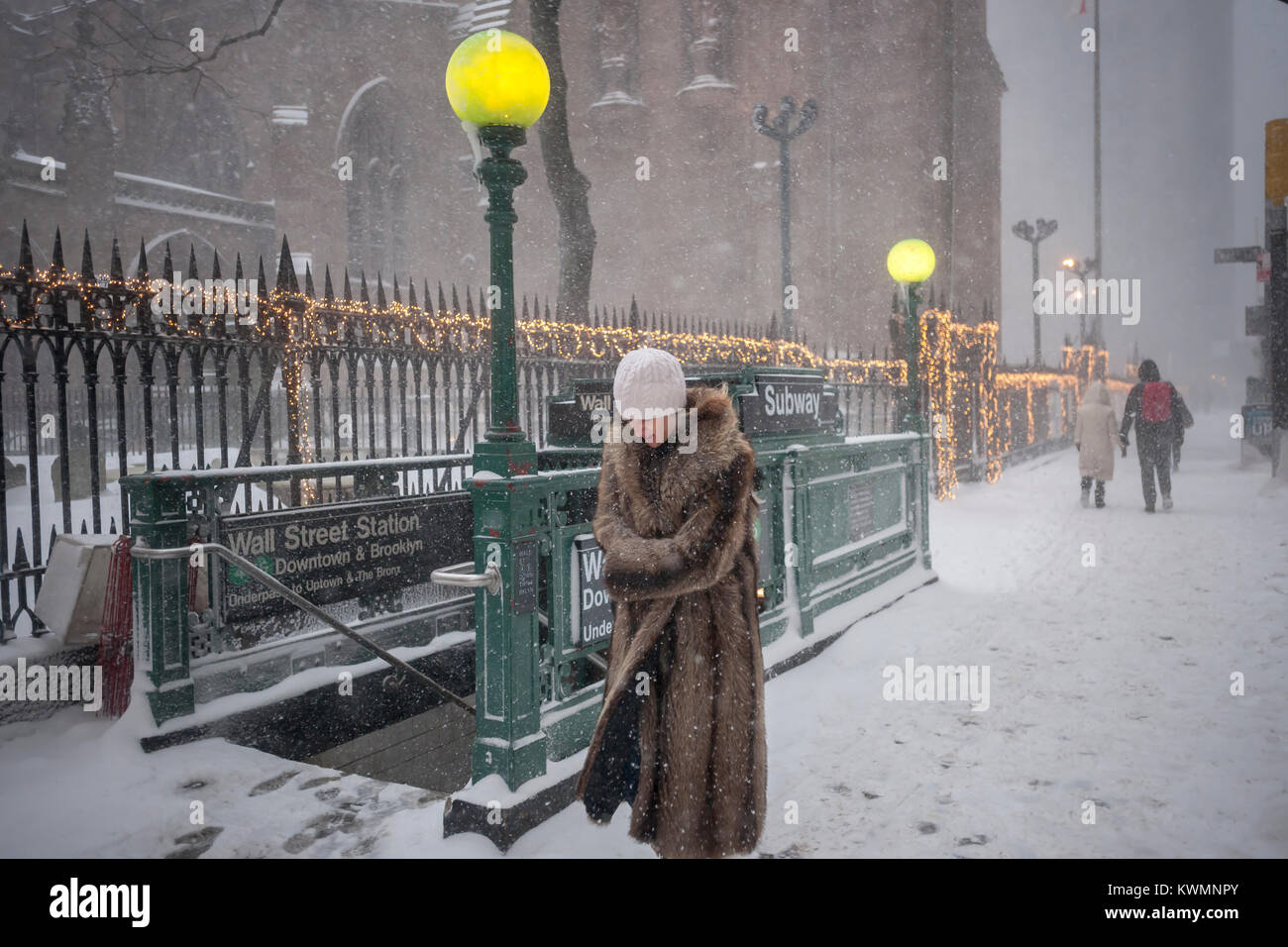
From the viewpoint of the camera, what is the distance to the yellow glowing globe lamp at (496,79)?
375 centimetres

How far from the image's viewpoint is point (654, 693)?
3.24 meters

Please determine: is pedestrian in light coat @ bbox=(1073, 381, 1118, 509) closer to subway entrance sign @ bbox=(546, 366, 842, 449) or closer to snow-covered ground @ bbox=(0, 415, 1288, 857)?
snow-covered ground @ bbox=(0, 415, 1288, 857)

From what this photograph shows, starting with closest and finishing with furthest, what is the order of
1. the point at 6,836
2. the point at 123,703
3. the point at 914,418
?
the point at 6,836 → the point at 123,703 → the point at 914,418

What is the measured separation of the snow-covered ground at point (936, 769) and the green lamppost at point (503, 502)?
0.45 meters

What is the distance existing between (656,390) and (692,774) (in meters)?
1.44

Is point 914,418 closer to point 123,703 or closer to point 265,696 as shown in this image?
point 265,696

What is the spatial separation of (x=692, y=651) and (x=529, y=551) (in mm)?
1050

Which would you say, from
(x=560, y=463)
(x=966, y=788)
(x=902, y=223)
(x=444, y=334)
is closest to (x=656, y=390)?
(x=966, y=788)

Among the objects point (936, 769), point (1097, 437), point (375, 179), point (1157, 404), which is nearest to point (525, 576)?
point (936, 769)

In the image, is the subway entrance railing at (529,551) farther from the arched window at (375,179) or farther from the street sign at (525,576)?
the arched window at (375,179)

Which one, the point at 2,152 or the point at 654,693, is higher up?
the point at 2,152

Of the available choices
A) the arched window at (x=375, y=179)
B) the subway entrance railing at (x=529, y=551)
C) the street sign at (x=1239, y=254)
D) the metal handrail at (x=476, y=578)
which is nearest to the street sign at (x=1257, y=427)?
the street sign at (x=1239, y=254)

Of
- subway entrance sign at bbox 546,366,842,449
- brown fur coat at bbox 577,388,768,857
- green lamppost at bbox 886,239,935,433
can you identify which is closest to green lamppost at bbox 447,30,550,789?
brown fur coat at bbox 577,388,768,857

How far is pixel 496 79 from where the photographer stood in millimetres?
3752
